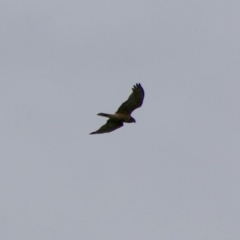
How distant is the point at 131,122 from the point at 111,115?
1.25m

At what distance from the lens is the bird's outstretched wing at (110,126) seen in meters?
95.5

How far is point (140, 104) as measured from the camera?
95125 mm

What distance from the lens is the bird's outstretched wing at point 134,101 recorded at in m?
94.8

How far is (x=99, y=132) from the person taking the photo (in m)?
95.7

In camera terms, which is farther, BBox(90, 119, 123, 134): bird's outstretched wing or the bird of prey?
BBox(90, 119, 123, 134): bird's outstretched wing

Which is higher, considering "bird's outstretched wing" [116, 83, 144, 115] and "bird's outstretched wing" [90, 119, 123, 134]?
"bird's outstretched wing" [116, 83, 144, 115]

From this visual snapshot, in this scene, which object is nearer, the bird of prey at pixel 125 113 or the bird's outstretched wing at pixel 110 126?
the bird of prey at pixel 125 113

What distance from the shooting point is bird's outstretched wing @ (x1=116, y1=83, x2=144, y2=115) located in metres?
94.8

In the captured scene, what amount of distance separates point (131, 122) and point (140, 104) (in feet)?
3.58

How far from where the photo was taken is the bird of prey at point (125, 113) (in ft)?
311

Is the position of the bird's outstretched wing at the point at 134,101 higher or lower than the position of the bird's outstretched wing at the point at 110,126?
higher

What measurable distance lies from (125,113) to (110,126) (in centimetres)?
90

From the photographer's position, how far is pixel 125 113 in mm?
95500

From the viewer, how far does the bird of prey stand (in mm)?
94812
